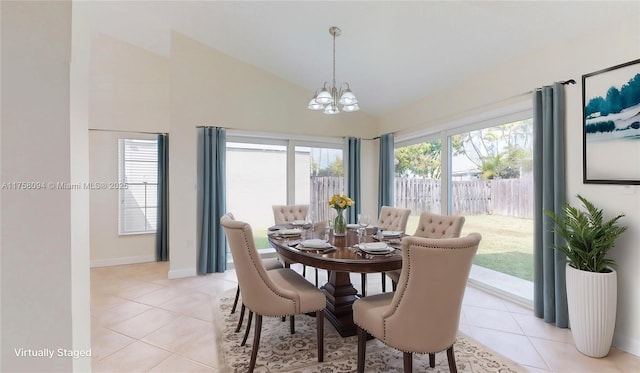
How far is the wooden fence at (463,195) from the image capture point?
3.33 metres

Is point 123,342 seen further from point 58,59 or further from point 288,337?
point 58,59

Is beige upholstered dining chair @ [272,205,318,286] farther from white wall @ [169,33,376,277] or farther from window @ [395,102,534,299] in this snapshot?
window @ [395,102,534,299]

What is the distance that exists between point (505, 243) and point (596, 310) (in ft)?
4.59

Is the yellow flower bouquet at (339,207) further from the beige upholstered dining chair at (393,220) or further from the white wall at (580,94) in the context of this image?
the white wall at (580,94)

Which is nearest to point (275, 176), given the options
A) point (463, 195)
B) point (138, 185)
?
point (138, 185)

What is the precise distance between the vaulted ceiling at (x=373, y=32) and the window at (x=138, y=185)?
1.60 m

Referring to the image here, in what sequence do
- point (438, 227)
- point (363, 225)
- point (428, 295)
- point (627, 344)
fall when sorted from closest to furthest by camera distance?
point (428, 295), point (627, 344), point (438, 227), point (363, 225)

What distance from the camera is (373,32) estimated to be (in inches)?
127

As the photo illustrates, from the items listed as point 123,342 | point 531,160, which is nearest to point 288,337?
point 123,342

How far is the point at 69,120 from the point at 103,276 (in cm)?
491

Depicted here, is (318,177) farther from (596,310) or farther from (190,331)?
(596,310)

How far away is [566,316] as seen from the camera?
2658 millimetres

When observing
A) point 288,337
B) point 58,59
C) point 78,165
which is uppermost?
point 58,59

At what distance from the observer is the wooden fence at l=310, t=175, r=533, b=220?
3328 millimetres
